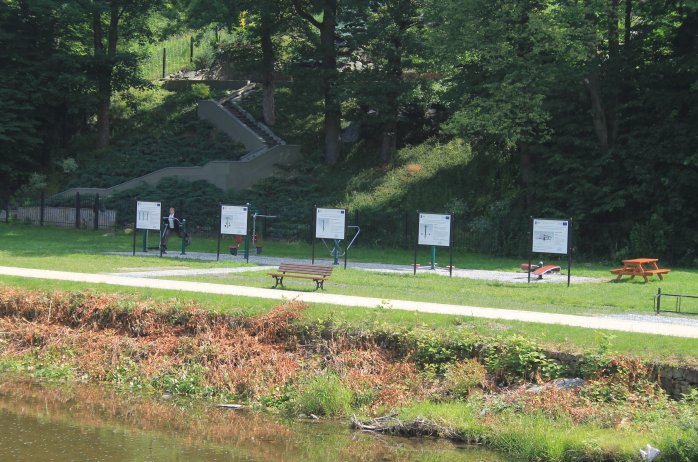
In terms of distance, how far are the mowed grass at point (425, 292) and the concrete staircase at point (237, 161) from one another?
9.25m

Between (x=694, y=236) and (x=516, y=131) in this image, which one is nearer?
(x=694, y=236)

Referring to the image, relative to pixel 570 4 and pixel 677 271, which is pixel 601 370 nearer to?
pixel 677 271

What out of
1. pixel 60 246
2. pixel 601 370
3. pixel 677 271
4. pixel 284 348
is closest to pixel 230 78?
pixel 60 246

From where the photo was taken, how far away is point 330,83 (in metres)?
44.5

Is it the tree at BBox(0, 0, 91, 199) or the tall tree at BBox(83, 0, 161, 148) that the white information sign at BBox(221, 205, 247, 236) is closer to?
the tree at BBox(0, 0, 91, 199)

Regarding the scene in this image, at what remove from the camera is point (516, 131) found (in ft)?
116

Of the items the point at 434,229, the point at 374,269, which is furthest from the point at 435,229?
the point at 374,269

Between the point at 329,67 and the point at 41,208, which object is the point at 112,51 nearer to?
the point at 41,208

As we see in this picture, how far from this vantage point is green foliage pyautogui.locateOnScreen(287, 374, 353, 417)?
14906mm

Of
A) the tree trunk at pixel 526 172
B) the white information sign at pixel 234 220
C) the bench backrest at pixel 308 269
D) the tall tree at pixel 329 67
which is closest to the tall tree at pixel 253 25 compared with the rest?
the tall tree at pixel 329 67

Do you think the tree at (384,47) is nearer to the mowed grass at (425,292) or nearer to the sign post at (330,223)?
the mowed grass at (425,292)

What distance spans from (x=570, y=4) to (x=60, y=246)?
66.9 ft

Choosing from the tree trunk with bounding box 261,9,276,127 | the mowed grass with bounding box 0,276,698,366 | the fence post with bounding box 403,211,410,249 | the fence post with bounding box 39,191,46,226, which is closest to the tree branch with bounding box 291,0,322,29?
the tree trunk with bounding box 261,9,276,127

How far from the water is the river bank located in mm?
577
